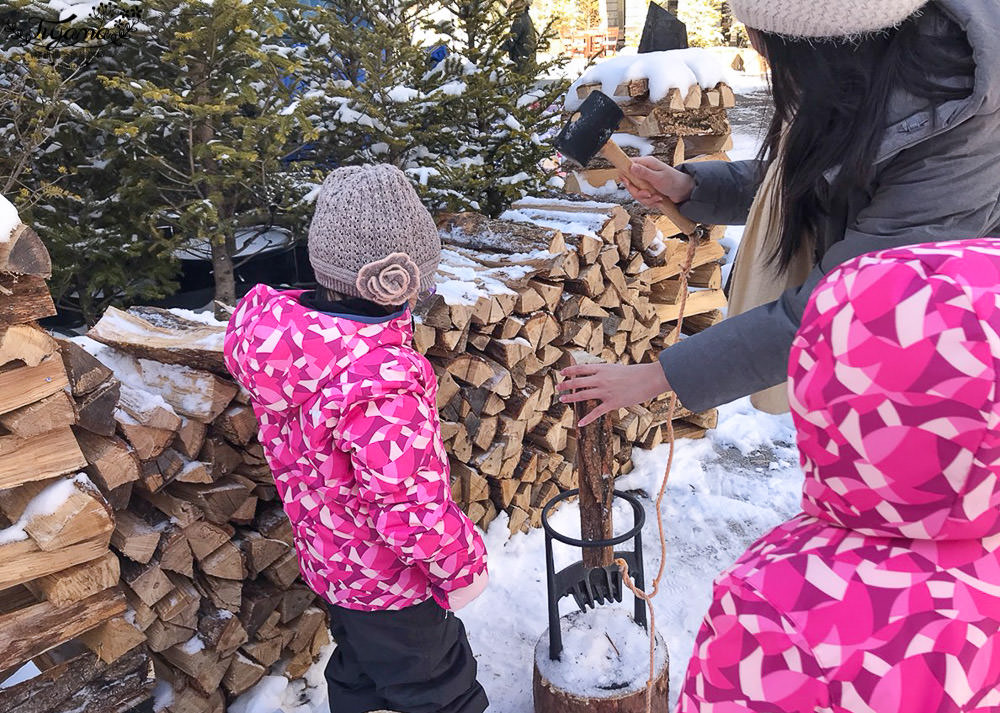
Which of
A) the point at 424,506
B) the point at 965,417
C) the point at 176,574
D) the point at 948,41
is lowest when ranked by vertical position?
the point at 176,574

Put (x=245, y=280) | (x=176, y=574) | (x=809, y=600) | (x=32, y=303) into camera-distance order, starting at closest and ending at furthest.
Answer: (x=809, y=600), (x=32, y=303), (x=176, y=574), (x=245, y=280)

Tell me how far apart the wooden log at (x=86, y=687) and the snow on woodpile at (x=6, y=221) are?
49.8 inches

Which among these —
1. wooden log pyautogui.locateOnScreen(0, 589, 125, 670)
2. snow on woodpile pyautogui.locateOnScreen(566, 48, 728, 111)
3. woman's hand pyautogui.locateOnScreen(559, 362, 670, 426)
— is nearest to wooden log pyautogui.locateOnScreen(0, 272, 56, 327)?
wooden log pyautogui.locateOnScreen(0, 589, 125, 670)

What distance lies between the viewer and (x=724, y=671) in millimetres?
849

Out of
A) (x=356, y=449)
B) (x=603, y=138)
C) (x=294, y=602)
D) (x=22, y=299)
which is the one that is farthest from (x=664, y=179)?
Result: (x=294, y=602)

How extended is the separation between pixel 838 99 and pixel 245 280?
456cm

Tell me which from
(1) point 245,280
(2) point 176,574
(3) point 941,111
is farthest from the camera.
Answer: (1) point 245,280

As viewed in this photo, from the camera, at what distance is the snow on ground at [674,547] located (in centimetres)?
267

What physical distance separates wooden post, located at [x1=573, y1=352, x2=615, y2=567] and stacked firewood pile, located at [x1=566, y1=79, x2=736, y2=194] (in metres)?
2.25

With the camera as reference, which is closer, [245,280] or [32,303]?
[32,303]

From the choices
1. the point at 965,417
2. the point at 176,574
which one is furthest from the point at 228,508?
the point at 965,417

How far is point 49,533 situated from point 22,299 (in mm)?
595

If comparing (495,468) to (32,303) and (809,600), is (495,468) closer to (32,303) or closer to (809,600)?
(32,303)

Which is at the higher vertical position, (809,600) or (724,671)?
(809,600)
